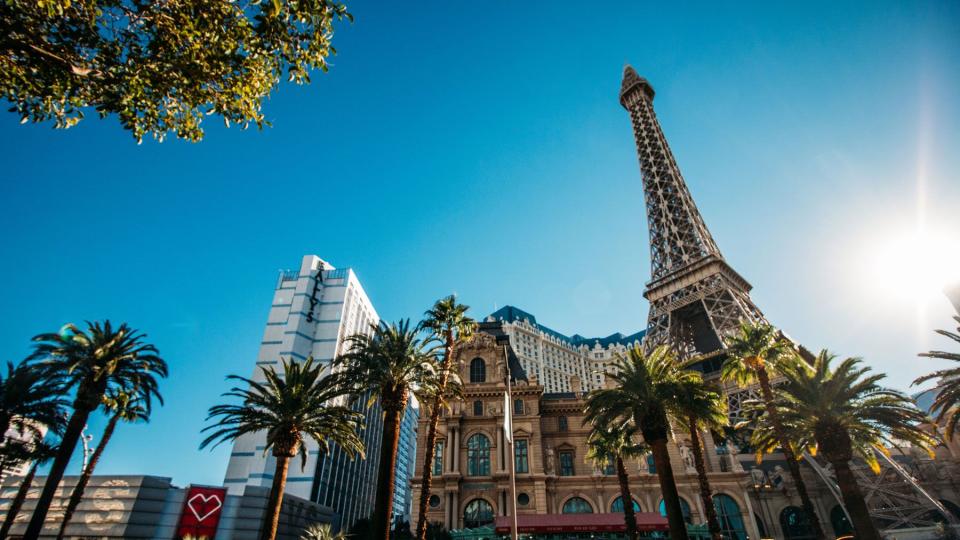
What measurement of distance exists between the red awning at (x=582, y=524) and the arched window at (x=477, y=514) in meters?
6.18

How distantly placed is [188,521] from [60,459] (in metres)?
13.7

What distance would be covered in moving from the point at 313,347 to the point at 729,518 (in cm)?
5831

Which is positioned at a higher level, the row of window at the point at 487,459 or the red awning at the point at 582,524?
the row of window at the point at 487,459

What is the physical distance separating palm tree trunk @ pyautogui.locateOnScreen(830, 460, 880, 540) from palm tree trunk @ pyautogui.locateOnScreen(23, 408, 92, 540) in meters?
40.0

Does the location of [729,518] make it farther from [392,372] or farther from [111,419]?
[111,419]

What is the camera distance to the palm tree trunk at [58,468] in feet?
79.2

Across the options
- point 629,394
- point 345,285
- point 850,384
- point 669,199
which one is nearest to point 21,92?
point 629,394

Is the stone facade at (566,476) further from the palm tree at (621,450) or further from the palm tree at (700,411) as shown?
the palm tree at (700,411)

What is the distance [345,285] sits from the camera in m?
77.7

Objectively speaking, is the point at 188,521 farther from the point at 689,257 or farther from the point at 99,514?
the point at 689,257

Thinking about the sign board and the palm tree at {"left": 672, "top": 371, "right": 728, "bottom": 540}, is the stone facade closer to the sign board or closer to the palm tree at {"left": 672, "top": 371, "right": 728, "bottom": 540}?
the sign board

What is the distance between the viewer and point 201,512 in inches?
1415

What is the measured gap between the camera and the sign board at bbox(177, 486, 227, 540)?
3519 cm

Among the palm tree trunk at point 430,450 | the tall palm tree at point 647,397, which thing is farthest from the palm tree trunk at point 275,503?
the tall palm tree at point 647,397
